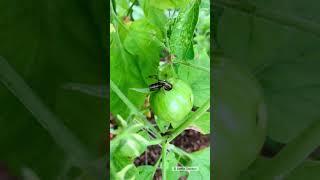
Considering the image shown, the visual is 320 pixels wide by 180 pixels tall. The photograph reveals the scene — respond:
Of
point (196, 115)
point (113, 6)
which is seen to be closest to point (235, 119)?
point (196, 115)

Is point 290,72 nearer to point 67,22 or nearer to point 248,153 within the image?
point 248,153

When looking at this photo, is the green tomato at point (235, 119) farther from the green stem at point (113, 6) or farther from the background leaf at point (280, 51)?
the green stem at point (113, 6)

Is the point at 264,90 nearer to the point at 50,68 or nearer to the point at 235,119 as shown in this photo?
the point at 235,119

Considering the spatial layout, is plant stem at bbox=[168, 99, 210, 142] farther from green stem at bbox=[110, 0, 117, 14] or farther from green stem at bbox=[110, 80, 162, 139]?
green stem at bbox=[110, 0, 117, 14]

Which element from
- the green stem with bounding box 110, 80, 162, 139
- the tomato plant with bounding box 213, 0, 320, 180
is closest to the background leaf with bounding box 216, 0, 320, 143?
the tomato plant with bounding box 213, 0, 320, 180

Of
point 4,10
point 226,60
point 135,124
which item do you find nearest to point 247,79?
point 226,60

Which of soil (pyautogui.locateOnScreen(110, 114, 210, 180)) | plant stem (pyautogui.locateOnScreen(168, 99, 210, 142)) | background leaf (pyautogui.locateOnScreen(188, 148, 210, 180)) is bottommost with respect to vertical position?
background leaf (pyautogui.locateOnScreen(188, 148, 210, 180))
